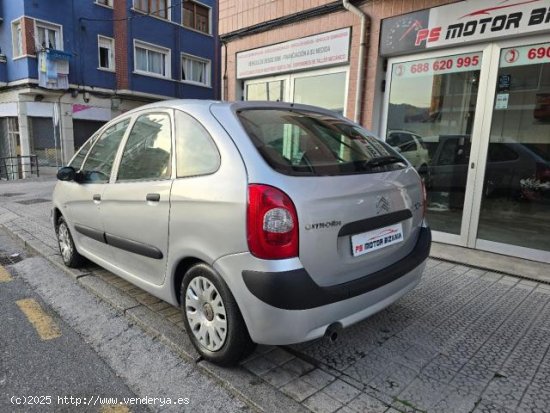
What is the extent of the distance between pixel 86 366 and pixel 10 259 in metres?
3.08

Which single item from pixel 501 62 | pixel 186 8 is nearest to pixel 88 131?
pixel 186 8

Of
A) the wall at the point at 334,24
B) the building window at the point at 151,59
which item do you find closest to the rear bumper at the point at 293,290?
the wall at the point at 334,24

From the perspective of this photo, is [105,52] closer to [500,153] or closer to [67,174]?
[67,174]

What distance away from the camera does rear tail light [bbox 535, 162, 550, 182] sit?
4562 mm

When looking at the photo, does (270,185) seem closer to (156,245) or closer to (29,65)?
(156,245)

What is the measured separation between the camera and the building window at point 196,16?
19945mm

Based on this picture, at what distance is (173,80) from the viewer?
19688mm

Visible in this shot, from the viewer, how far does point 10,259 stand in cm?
489

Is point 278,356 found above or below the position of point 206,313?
below

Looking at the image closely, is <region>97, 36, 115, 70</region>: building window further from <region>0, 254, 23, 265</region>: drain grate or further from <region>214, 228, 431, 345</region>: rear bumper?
<region>214, 228, 431, 345</region>: rear bumper

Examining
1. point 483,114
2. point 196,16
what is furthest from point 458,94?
point 196,16

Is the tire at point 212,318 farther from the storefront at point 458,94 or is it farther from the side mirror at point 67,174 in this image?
the storefront at point 458,94

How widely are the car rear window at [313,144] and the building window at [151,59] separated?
1762cm

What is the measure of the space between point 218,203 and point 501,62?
4.15 metres
